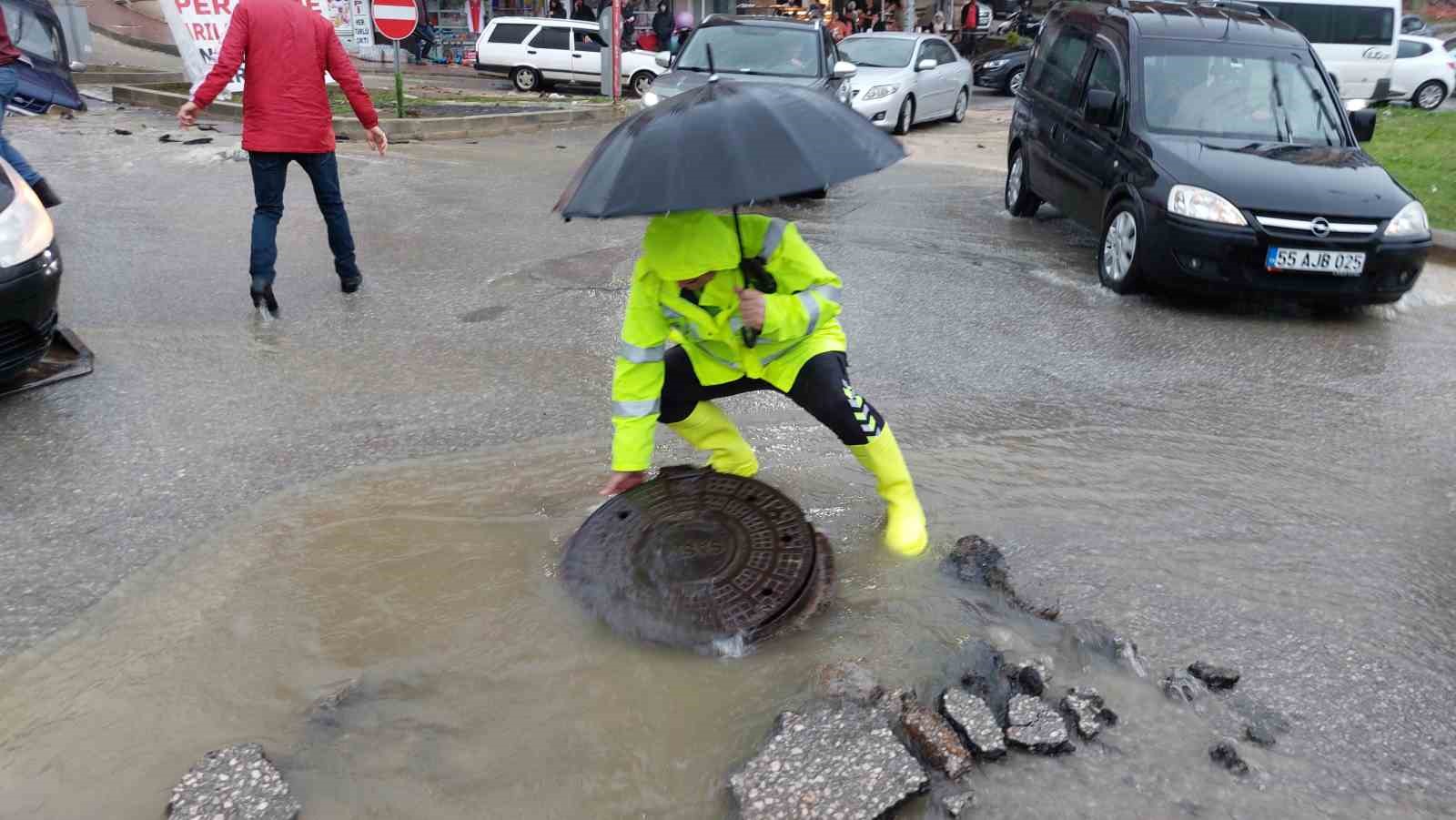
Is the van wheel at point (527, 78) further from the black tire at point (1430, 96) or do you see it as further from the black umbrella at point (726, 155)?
the black umbrella at point (726, 155)

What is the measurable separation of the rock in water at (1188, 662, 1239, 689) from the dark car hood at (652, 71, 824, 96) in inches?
359

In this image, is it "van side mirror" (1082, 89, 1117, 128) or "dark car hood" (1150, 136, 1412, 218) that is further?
"van side mirror" (1082, 89, 1117, 128)

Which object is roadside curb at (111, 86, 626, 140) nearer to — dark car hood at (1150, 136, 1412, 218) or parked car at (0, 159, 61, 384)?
parked car at (0, 159, 61, 384)

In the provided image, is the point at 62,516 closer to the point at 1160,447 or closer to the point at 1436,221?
the point at 1160,447

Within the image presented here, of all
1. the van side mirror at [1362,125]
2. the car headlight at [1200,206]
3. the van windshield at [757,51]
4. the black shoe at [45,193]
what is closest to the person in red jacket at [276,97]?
the black shoe at [45,193]

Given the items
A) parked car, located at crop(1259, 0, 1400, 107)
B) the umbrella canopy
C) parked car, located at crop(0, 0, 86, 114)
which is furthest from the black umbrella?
parked car, located at crop(1259, 0, 1400, 107)

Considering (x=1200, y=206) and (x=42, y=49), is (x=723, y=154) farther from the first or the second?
(x=42, y=49)

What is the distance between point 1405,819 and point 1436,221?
27.9ft

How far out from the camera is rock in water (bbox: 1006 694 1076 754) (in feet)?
9.19

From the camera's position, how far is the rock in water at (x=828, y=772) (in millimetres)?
2605

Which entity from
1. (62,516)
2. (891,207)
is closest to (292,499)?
(62,516)

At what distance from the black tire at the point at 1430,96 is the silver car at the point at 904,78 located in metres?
9.45

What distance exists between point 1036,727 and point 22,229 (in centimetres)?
506

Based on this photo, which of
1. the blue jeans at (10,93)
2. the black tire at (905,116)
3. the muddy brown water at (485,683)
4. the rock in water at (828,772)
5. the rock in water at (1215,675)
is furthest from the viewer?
the black tire at (905,116)
